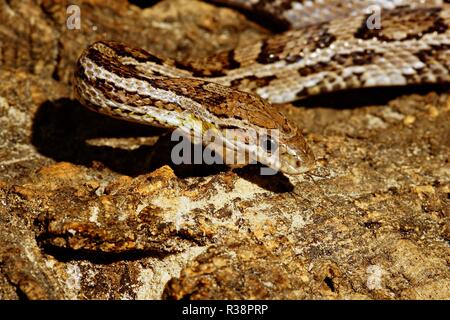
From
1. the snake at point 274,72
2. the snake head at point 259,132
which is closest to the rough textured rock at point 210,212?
the snake head at point 259,132

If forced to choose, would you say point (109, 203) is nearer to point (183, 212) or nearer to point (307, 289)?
point (183, 212)

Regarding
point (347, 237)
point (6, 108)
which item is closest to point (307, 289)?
point (347, 237)

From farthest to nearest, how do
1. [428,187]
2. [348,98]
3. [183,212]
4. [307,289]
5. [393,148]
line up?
1. [348,98]
2. [393,148]
3. [428,187]
4. [183,212]
5. [307,289]

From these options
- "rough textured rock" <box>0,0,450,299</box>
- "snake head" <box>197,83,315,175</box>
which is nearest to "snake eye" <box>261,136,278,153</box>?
"snake head" <box>197,83,315,175</box>

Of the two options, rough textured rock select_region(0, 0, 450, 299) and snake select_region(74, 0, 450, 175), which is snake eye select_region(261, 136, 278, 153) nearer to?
snake select_region(74, 0, 450, 175)

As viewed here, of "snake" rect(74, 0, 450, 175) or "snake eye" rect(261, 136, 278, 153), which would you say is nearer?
"snake eye" rect(261, 136, 278, 153)

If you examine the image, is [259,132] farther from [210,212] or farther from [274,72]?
[274,72]

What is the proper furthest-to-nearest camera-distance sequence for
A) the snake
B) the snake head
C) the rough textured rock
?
the snake < the snake head < the rough textured rock
